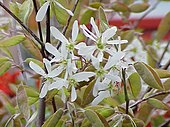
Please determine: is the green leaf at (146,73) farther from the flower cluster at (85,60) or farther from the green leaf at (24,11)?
the green leaf at (24,11)

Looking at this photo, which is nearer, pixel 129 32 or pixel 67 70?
pixel 67 70

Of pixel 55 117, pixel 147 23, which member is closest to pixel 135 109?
pixel 55 117

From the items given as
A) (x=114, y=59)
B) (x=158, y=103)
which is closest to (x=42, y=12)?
(x=114, y=59)

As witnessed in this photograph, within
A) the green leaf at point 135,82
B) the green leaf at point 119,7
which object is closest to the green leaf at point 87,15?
the green leaf at point 119,7

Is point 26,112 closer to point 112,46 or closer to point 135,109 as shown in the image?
point 112,46

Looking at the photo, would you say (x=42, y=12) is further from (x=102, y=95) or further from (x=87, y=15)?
(x=87, y=15)

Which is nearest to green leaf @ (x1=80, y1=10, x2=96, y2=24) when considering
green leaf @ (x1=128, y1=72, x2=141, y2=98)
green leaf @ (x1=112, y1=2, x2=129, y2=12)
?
green leaf @ (x1=112, y1=2, x2=129, y2=12)
